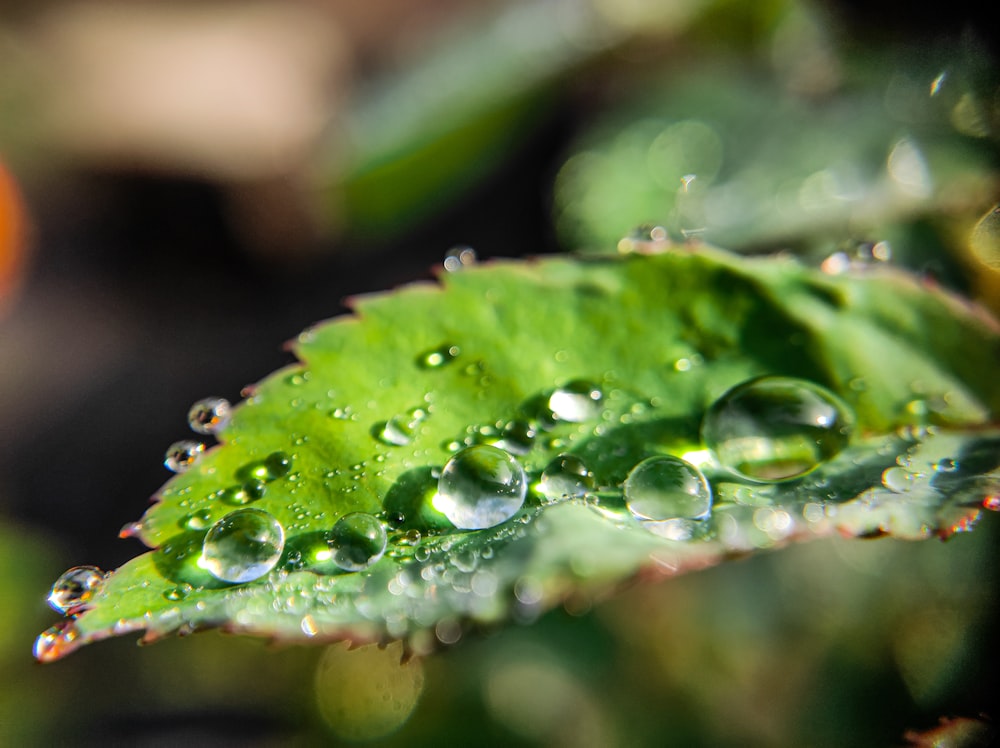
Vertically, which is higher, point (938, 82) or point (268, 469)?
point (938, 82)

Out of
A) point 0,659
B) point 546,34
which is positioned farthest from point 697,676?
point 546,34

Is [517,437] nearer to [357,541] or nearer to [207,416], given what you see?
[357,541]

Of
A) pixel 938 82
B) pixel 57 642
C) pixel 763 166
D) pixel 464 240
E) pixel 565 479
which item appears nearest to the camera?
pixel 57 642

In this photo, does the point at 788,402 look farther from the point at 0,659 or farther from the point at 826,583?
the point at 0,659

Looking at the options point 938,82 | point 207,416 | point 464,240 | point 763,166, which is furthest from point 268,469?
point 464,240

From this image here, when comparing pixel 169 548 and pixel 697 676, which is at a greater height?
pixel 169 548

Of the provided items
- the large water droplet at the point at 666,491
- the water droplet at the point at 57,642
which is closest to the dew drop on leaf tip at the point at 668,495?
the large water droplet at the point at 666,491
